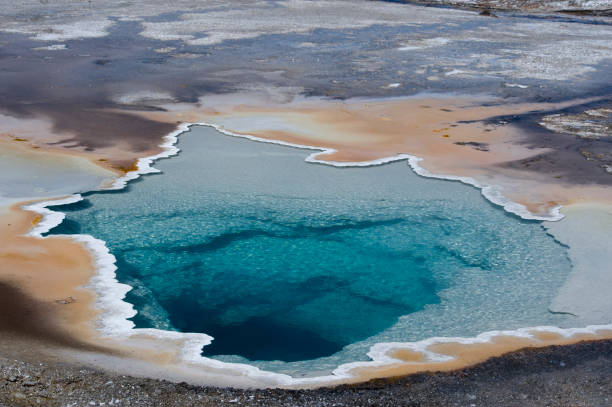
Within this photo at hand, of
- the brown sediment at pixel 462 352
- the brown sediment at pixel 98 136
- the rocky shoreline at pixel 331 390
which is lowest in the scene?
the brown sediment at pixel 462 352

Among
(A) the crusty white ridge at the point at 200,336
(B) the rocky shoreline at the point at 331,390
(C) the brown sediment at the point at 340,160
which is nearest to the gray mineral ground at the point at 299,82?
(B) the rocky shoreline at the point at 331,390

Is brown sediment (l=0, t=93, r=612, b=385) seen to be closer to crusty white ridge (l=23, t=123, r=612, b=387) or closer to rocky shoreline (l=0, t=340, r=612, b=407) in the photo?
crusty white ridge (l=23, t=123, r=612, b=387)

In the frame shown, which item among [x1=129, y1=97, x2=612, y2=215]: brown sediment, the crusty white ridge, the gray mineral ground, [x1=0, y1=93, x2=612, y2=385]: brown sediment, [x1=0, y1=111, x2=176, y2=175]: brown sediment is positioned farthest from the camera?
[x1=0, y1=111, x2=176, y2=175]: brown sediment

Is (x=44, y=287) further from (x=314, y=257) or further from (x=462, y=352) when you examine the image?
(x=462, y=352)

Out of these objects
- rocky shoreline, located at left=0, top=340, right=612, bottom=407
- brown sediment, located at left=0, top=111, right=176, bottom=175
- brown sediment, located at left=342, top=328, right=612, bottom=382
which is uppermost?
brown sediment, located at left=0, top=111, right=176, bottom=175

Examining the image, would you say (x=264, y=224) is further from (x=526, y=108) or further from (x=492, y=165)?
(x=526, y=108)

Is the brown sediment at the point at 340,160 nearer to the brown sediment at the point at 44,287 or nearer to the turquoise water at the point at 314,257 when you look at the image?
the brown sediment at the point at 44,287

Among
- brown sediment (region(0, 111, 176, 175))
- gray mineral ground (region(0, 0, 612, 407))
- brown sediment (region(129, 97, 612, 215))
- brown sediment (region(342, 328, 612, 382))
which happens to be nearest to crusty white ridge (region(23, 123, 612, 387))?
brown sediment (region(342, 328, 612, 382))
